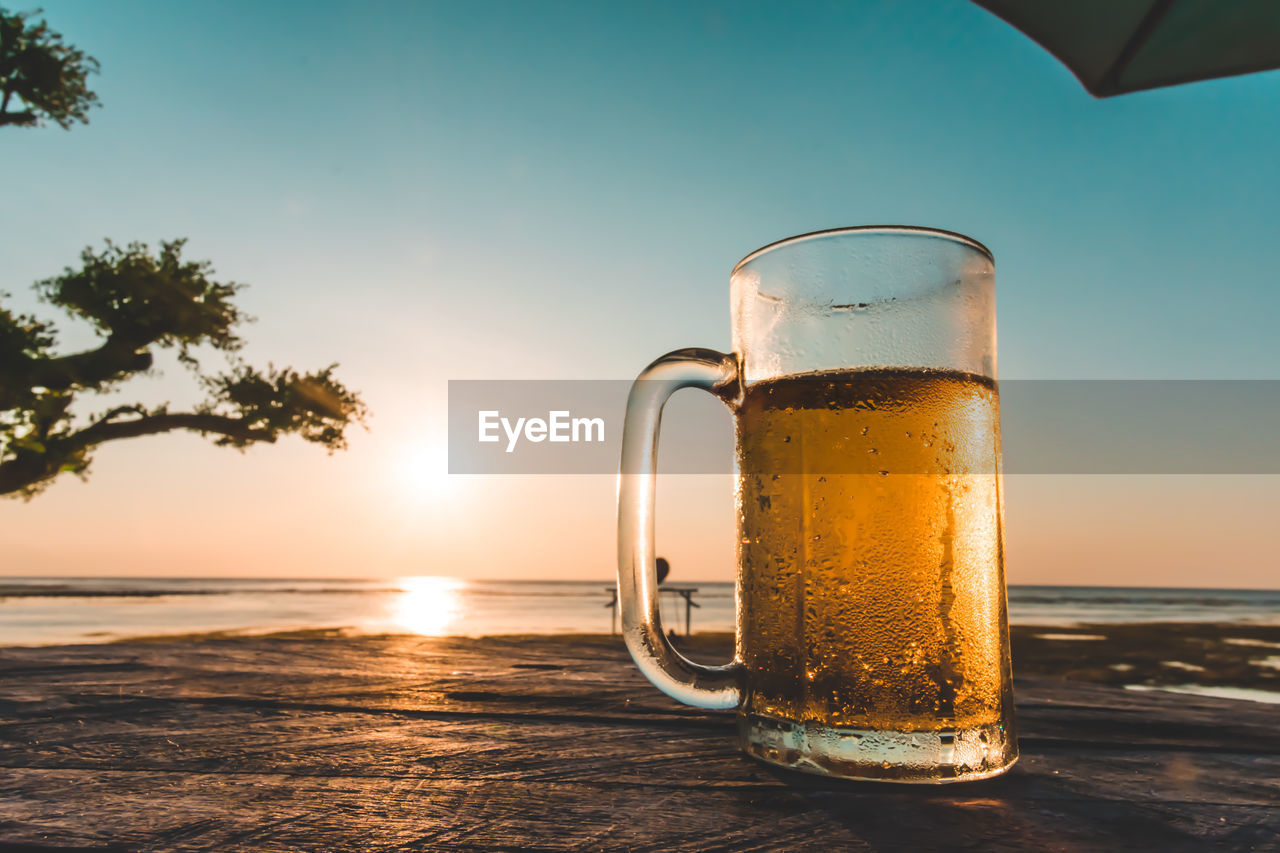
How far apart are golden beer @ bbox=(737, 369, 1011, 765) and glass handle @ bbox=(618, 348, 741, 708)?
54 mm

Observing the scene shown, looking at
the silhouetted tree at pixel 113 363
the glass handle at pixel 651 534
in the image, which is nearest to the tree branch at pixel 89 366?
the silhouetted tree at pixel 113 363

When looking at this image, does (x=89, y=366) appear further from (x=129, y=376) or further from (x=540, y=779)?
(x=540, y=779)

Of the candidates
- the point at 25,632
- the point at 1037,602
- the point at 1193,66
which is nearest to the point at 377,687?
the point at 1193,66

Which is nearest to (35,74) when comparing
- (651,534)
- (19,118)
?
(19,118)

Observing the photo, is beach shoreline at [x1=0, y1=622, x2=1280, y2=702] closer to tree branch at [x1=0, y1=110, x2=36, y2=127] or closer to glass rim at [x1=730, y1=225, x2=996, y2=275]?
tree branch at [x1=0, y1=110, x2=36, y2=127]

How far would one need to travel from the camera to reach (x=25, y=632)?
13.2m

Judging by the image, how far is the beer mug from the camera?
0.67m

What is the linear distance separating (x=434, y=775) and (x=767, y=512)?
1.30 feet

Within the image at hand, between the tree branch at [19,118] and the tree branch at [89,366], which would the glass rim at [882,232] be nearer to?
the tree branch at [19,118]

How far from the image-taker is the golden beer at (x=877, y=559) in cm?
68

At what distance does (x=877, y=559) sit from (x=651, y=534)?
23 centimetres

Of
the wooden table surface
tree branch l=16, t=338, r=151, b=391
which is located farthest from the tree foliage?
the wooden table surface

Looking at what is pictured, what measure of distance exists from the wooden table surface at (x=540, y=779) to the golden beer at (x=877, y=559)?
71 mm

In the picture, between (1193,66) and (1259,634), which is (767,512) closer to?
(1193,66)
